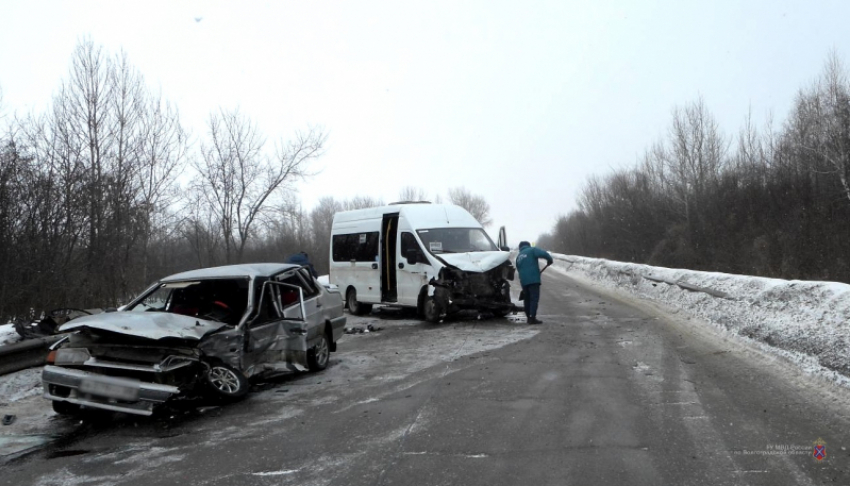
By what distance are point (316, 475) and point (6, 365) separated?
17.6 ft

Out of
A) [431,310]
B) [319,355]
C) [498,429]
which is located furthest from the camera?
[431,310]

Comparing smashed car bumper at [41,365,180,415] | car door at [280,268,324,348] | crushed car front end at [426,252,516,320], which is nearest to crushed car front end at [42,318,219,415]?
smashed car bumper at [41,365,180,415]

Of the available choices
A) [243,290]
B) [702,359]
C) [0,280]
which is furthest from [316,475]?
[0,280]

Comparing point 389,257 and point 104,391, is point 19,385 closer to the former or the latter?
point 104,391

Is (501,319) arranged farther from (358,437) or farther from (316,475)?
(316,475)

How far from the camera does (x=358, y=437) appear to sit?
512cm

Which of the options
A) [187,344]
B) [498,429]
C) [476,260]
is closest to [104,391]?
[187,344]

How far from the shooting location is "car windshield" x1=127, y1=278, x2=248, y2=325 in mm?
7710

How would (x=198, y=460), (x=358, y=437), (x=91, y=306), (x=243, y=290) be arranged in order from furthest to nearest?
(x=91, y=306)
(x=243, y=290)
(x=358, y=437)
(x=198, y=460)

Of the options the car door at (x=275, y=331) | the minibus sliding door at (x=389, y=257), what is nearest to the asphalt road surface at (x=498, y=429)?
the car door at (x=275, y=331)

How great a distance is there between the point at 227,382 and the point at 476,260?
23.8ft

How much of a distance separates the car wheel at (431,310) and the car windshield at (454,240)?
3.58ft

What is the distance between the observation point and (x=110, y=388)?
5.71 m

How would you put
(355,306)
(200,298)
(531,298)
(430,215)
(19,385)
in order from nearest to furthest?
1. (19,385)
2. (200,298)
3. (531,298)
4. (430,215)
5. (355,306)
